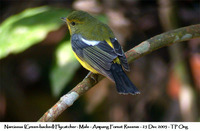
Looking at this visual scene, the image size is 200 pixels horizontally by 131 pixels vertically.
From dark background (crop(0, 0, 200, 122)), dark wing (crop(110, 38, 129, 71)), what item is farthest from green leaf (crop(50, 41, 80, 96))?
dark background (crop(0, 0, 200, 122))

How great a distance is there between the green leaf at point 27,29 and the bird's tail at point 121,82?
888mm

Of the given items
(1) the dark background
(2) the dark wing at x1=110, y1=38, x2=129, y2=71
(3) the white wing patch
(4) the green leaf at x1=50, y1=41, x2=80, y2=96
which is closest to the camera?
(2) the dark wing at x1=110, y1=38, x2=129, y2=71

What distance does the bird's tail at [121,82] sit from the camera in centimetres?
227

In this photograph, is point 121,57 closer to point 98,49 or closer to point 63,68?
point 98,49

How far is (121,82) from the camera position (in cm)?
235

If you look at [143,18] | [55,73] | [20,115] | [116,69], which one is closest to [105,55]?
[116,69]

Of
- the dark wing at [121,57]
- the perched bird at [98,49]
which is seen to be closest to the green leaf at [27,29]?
the perched bird at [98,49]

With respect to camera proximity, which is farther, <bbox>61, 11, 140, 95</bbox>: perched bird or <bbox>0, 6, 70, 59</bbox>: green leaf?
<bbox>0, 6, 70, 59</bbox>: green leaf

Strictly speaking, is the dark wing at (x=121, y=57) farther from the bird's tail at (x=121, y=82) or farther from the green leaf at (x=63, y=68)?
the green leaf at (x=63, y=68)

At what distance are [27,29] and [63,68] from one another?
55 centimetres

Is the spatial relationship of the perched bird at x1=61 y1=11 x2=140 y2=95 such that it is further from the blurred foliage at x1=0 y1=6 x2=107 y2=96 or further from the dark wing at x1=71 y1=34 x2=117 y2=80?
the blurred foliage at x1=0 y1=6 x2=107 y2=96

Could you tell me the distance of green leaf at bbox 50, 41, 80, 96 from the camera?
2867 millimetres

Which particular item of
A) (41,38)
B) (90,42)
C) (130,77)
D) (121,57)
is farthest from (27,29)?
(130,77)

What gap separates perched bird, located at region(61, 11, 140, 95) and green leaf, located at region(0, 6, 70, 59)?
178 mm
